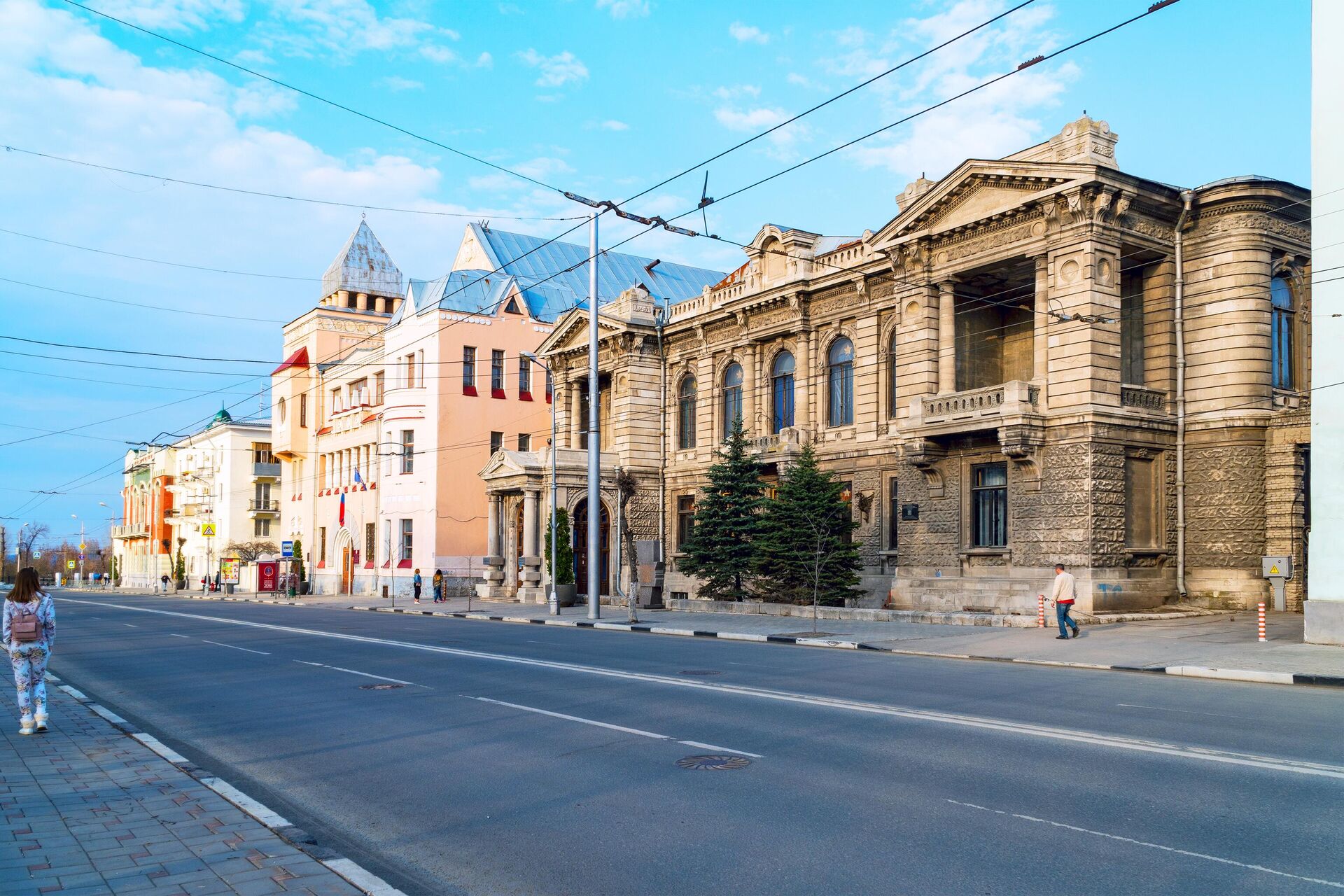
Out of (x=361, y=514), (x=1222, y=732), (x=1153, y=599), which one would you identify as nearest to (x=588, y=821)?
(x=1222, y=732)

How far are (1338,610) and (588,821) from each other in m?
17.7

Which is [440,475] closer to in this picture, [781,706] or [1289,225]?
[1289,225]

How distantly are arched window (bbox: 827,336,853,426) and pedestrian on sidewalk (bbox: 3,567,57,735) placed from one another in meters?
28.9

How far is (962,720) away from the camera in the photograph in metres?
11.6

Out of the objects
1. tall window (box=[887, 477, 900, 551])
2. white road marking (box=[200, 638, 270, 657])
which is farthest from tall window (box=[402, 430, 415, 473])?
white road marking (box=[200, 638, 270, 657])

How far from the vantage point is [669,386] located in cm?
4594

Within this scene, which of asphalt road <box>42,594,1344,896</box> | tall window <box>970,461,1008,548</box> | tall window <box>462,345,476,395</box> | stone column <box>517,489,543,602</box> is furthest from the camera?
tall window <box>462,345,476,395</box>

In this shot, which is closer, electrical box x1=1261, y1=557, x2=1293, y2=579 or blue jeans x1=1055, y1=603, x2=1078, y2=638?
blue jeans x1=1055, y1=603, x2=1078, y2=638

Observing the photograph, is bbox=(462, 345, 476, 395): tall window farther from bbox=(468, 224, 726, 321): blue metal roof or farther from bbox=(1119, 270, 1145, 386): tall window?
bbox=(1119, 270, 1145, 386): tall window

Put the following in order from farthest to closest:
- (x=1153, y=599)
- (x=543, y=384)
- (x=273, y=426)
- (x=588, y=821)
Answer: (x=273, y=426) → (x=543, y=384) → (x=1153, y=599) → (x=588, y=821)

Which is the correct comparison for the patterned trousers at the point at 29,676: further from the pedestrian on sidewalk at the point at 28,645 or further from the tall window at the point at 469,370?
the tall window at the point at 469,370

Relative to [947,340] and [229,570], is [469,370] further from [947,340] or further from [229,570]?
[229,570]

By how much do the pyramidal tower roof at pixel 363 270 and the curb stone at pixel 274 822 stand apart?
62647 millimetres

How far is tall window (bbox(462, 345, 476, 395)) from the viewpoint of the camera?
53906mm
